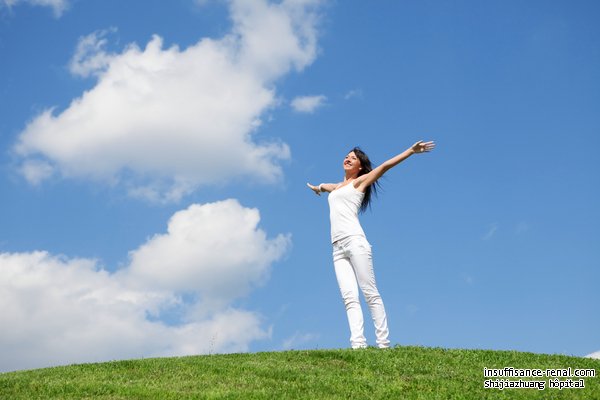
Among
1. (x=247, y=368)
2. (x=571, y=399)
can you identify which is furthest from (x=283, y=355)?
(x=571, y=399)

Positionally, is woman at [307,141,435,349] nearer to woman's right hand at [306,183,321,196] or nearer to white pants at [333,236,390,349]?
white pants at [333,236,390,349]

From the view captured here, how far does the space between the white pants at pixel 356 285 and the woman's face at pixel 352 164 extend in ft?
5.63

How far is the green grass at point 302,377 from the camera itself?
12.3m

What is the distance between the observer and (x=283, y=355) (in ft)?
50.4

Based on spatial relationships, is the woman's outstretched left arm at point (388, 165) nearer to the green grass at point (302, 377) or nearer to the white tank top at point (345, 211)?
the white tank top at point (345, 211)

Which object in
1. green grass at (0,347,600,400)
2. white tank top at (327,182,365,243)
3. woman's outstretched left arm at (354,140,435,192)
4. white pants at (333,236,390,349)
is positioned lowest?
green grass at (0,347,600,400)

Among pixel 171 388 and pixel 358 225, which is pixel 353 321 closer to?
pixel 358 225

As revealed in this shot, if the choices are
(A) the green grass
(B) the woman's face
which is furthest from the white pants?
(B) the woman's face

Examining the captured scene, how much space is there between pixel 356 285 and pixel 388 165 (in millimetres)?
2763

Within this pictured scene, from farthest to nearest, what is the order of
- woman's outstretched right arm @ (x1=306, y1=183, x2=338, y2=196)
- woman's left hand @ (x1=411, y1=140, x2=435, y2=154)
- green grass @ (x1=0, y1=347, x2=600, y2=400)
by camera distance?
woman's outstretched right arm @ (x1=306, y1=183, x2=338, y2=196) → woman's left hand @ (x1=411, y1=140, x2=435, y2=154) → green grass @ (x1=0, y1=347, x2=600, y2=400)

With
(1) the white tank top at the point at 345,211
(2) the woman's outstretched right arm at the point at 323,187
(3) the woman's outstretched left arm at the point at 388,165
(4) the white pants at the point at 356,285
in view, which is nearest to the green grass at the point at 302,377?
(4) the white pants at the point at 356,285

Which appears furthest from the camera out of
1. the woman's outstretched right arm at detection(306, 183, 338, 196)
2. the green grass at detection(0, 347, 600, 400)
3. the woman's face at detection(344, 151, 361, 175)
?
the woman's outstretched right arm at detection(306, 183, 338, 196)

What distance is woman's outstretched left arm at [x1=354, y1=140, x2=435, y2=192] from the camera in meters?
15.1

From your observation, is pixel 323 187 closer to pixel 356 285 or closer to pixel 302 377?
pixel 356 285
